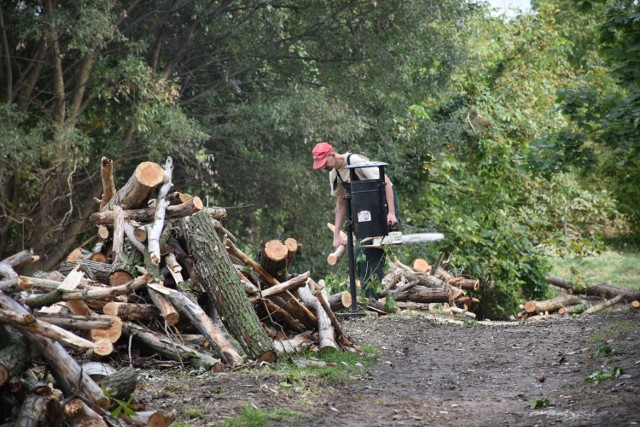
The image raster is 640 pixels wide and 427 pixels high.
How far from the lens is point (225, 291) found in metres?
8.53

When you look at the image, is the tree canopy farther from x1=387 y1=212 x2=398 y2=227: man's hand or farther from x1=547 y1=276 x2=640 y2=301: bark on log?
x1=387 y1=212 x2=398 y2=227: man's hand

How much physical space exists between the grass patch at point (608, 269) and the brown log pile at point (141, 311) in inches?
606

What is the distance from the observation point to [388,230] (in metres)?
12.0

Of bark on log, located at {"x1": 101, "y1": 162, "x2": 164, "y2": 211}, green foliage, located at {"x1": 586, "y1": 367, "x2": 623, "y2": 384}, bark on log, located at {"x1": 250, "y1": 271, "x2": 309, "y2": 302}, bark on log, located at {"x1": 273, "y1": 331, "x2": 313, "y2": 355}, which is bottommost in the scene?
green foliage, located at {"x1": 586, "y1": 367, "x2": 623, "y2": 384}

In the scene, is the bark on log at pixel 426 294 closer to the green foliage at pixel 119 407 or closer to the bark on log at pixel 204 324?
the bark on log at pixel 204 324

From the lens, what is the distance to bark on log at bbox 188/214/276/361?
8.31m

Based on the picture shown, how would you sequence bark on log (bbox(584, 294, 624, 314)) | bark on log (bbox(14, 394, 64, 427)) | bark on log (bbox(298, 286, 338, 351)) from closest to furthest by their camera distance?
bark on log (bbox(14, 394, 64, 427))
bark on log (bbox(298, 286, 338, 351))
bark on log (bbox(584, 294, 624, 314))

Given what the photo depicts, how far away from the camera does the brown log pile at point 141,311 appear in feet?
18.5

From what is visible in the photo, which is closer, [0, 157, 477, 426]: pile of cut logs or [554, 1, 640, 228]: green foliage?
[0, 157, 477, 426]: pile of cut logs

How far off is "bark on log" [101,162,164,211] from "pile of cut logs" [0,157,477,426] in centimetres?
1

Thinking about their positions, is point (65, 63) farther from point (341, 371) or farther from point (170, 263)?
point (341, 371)

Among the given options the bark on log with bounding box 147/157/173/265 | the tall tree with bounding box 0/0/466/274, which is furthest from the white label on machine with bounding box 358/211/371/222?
the tall tree with bounding box 0/0/466/274

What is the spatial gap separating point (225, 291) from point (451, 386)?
2104 millimetres

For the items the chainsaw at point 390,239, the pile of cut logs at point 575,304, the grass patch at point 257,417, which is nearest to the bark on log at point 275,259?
the chainsaw at point 390,239
